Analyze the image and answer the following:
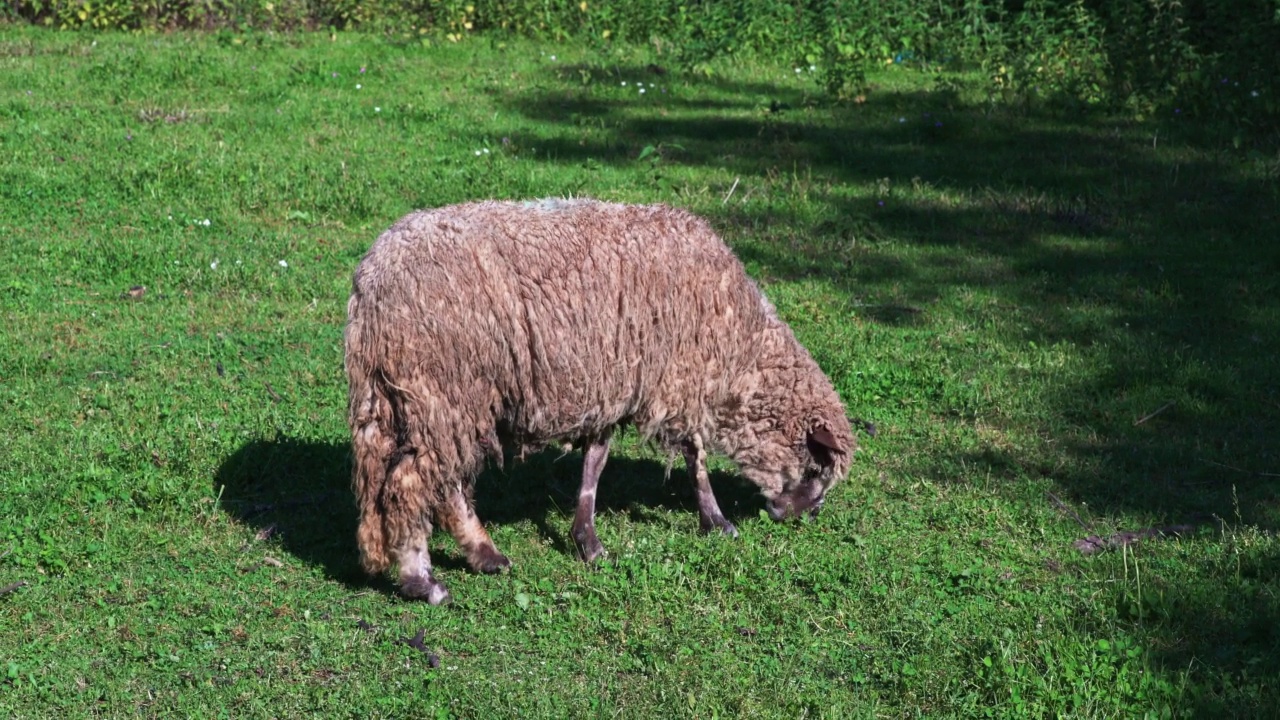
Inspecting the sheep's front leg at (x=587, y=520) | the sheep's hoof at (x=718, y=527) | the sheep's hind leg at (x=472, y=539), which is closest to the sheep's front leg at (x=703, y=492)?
the sheep's hoof at (x=718, y=527)

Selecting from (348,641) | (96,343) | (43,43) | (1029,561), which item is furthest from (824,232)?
(43,43)

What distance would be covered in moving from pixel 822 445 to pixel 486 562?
1.63 meters

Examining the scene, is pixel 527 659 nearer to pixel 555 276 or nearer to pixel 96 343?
pixel 555 276

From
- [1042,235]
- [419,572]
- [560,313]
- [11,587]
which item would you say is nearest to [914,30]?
[1042,235]

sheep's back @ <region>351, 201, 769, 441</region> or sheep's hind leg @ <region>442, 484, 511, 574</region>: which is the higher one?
sheep's back @ <region>351, 201, 769, 441</region>

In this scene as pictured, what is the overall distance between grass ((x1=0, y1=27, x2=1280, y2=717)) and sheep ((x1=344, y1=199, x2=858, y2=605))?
330mm

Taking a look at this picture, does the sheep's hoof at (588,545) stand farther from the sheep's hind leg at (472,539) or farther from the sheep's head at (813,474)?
the sheep's head at (813,474)

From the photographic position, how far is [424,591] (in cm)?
543

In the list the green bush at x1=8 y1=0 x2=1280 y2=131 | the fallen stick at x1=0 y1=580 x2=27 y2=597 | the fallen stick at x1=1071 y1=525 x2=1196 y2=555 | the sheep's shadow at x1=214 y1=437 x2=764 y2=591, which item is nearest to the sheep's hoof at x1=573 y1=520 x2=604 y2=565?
the sheep's shadow at x1=214 y1=437 x2=764 y2=591

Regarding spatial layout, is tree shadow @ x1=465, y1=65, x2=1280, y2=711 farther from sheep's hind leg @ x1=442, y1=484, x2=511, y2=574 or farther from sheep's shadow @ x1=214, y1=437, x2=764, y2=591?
sheep's hind leg @ x1=442, y1=484, x2=511, y2=574

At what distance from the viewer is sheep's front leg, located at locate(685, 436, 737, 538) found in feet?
20.4

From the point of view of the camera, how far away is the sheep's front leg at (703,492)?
6227 mm

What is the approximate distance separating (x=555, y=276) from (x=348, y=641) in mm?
1631

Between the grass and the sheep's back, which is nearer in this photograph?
the grass
